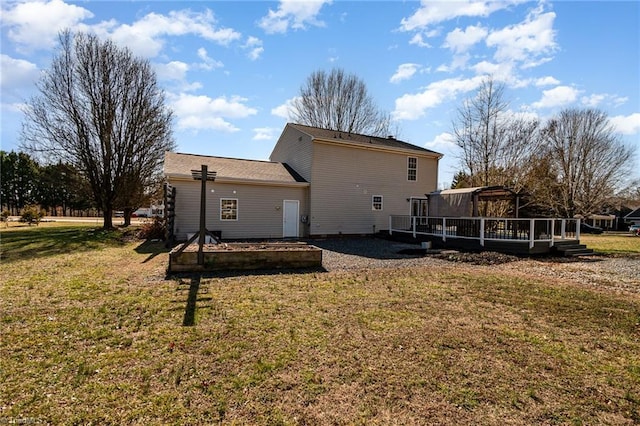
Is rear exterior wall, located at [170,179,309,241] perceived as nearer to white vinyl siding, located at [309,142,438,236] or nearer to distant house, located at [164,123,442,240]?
distant house, located at [164,123,442,240]

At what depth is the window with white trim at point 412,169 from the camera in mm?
19516

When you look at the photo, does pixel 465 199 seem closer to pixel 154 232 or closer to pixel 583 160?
pixel 154 232

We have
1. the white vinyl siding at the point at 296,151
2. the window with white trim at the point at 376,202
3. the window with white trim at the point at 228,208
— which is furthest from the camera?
the window with white trim at the point at 376,202

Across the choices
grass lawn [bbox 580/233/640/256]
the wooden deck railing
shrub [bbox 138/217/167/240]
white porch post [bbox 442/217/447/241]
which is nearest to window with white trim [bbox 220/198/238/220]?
shrub [bbox 138/217/167/240]

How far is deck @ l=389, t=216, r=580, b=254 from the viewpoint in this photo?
12086 millimetres

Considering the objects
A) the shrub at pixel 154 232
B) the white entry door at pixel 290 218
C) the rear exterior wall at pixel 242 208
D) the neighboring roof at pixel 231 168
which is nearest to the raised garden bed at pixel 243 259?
the rear exterior wall at pixel 242 208

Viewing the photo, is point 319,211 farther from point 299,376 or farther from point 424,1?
point 299,376

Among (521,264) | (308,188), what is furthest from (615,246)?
(308,188)

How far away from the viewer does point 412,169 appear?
1962 centimetres

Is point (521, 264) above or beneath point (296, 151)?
beneath

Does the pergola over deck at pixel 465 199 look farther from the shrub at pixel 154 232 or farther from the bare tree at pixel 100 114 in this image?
the bare tree at pixel 100 114

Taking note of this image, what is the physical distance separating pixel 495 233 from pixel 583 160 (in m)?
22.2

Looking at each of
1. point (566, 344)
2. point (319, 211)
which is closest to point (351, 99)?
point (319, 211)

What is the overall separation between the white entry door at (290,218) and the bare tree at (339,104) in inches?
591
